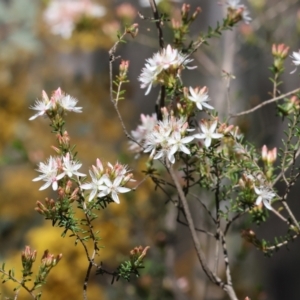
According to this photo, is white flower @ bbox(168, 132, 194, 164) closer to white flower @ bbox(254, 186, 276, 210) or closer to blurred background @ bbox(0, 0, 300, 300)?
white flower @ bbox(254, 186, 276, 210)

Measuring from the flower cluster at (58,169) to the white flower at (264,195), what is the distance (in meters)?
0.17

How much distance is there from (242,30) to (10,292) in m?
0.75

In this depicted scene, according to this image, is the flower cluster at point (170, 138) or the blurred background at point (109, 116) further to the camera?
the blurred background at point (109, 116)

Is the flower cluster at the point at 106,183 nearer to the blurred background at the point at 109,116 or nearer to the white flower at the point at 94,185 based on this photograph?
the white flower at the point at 94,185

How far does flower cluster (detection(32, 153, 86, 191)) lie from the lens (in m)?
0.45

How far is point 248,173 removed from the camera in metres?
0.49

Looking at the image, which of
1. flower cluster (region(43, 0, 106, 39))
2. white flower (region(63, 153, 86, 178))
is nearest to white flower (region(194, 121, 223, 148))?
white flower (region(63, 153, 86, 178))

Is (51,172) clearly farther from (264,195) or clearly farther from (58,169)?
(264,195)

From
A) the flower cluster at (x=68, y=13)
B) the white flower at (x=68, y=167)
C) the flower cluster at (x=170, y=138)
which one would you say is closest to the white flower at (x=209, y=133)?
the flower cluster at (x=170, y=138)

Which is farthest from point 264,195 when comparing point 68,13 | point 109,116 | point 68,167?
point 109,116

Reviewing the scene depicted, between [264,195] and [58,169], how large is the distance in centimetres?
20

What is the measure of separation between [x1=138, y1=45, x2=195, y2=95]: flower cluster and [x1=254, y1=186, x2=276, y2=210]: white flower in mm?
136

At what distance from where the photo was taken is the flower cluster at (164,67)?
48 centimetres

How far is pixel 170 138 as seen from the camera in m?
0.45
